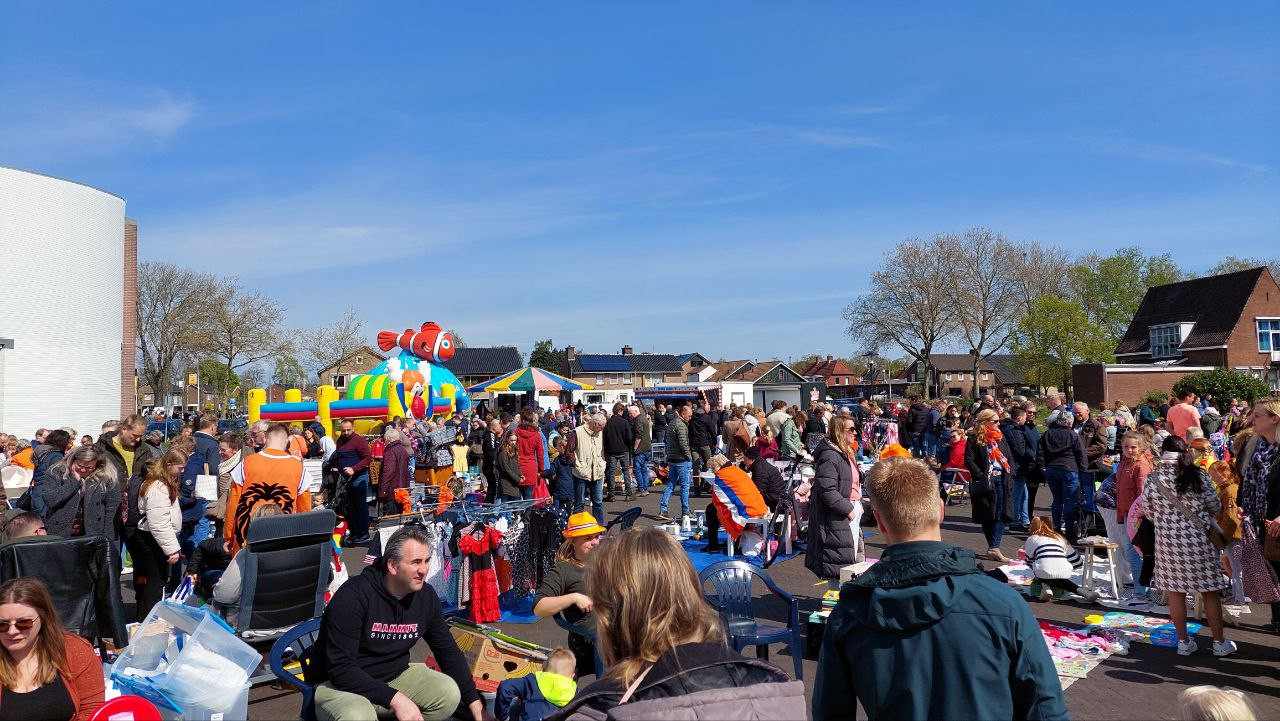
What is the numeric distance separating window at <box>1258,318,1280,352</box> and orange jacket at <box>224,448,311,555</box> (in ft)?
165

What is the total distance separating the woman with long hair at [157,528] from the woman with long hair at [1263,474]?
8278 mm

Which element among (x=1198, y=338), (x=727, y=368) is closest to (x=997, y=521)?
(x=1198, y=338)

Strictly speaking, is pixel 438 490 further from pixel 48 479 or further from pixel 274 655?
pixel 274 655

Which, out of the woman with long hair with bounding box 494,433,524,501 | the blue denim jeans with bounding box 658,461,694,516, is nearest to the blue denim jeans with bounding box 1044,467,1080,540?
the blue denim jeans with bounding box 658,461,694,516

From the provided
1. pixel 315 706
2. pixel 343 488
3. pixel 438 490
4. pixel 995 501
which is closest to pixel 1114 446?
pixel 995 501

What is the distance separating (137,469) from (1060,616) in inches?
373

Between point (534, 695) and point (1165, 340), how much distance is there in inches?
2109

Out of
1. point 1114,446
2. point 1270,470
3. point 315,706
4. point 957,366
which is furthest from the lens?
point 957,366

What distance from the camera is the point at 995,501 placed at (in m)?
9.57

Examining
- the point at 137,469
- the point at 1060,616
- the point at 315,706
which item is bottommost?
the point at 1060,616

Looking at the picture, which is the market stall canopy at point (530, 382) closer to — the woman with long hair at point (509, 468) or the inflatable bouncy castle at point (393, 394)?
the inflatable bouncy castle at point (393, 394)

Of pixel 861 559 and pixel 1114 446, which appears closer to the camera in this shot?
pixel 861 559

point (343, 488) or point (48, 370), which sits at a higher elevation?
point (48, 370)

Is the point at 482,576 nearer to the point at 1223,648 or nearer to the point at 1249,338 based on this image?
the point at 1223,648
